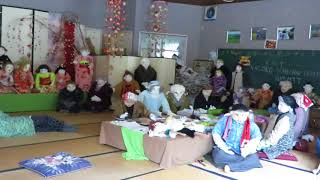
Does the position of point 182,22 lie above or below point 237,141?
above

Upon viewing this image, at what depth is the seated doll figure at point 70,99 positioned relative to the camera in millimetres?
6693

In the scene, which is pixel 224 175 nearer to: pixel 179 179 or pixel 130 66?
pixel 179 179

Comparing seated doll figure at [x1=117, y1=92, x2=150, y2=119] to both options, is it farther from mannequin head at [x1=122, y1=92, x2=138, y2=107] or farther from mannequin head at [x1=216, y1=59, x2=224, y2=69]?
mannequin head at [x1=216, y1=59, x2=224, y2=69]

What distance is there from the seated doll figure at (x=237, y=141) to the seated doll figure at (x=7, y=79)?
4.17 metres

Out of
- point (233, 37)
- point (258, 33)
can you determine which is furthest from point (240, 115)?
point (233, 37)

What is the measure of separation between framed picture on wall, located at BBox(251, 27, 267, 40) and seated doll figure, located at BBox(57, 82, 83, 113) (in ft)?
13.8

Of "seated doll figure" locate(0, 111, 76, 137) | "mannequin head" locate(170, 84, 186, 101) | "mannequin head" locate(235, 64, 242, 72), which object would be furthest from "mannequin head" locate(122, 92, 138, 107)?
"mannequin head" locate(235, 64, 242, 72)

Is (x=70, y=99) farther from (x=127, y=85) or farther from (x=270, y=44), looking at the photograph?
(x=270, y=44)

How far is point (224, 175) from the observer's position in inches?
141

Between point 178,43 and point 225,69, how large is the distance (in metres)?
1.75

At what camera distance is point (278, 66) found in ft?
26.1

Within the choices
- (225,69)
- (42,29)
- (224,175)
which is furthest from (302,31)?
(42,29)

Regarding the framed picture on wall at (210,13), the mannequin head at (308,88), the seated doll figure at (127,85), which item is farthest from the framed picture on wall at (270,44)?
the seated doll figure at (127,85)

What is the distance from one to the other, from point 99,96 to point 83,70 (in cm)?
79
